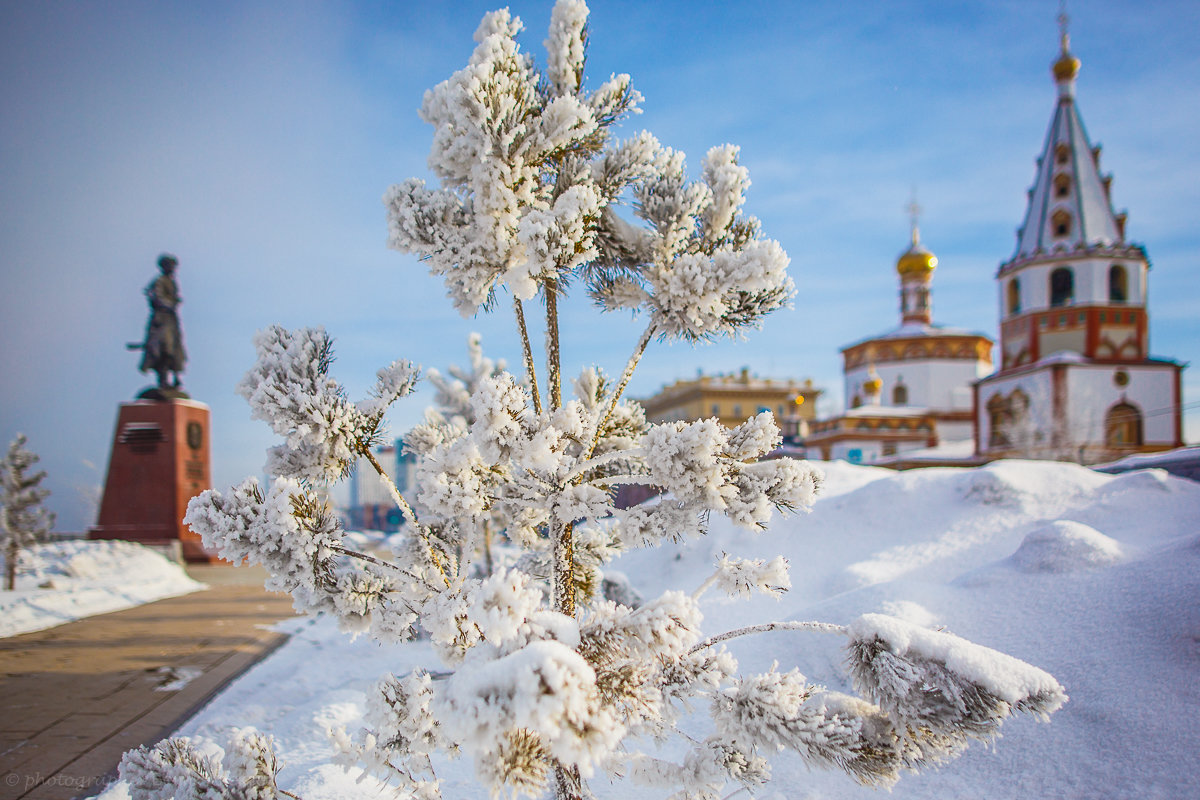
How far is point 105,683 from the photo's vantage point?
6297 mm

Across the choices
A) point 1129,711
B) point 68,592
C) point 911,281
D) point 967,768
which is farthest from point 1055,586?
point 911,281

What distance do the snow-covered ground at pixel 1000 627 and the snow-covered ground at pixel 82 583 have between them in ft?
12.3

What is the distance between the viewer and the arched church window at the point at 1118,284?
30.9 meters

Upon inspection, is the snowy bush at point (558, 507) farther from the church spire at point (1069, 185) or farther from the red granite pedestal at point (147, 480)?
the church spire at point (1069, 185)

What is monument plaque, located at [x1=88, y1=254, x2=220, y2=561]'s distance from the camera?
16078mm

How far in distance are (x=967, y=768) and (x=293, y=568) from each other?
450 cm

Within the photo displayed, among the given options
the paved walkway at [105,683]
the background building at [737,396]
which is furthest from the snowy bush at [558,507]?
the background building at [737,396]

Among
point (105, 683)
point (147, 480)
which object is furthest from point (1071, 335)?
point (147, 480)

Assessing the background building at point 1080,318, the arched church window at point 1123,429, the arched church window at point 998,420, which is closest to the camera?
the arched church window at point 1123,429

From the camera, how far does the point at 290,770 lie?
4.74 m

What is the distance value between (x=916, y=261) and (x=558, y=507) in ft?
180

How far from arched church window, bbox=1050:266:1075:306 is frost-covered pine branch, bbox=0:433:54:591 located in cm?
3997

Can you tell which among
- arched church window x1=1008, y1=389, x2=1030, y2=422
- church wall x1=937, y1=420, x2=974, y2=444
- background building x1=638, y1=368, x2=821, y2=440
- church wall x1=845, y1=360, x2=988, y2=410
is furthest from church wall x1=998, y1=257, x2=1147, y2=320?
background building x1=638, y1=368, x2=821, y2=440

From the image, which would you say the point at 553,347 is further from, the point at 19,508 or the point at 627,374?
the point at 19,508
